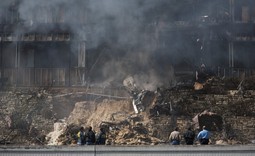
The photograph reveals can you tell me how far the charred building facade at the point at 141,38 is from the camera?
2455 centimetres

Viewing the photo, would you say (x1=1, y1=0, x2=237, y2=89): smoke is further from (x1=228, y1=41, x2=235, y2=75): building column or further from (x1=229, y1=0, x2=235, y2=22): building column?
(x1=228, y1=41, x2=235, y2=75): building column

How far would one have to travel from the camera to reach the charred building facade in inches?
966

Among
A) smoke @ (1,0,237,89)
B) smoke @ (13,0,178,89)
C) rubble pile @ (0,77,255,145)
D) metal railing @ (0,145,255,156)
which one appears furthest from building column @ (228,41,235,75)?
metal railing @ (0,145,255,156)

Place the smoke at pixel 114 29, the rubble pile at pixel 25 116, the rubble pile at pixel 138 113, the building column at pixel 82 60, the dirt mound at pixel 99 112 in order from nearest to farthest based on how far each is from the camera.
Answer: the rubble pile at pixel 138 113
the rubble pile at pixel 25 116
the dirt mound at pixel 99 112
the smoke at pixel 114 29
the building column at pixel 82 60

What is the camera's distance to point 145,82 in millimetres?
24219

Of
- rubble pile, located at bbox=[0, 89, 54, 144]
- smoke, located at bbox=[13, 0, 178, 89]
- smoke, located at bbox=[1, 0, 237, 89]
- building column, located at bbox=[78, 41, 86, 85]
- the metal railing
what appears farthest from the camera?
building column, located at bbox=[78, 41, 86, 85]

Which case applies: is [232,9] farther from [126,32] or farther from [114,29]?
[114,29]

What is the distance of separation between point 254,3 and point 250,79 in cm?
454

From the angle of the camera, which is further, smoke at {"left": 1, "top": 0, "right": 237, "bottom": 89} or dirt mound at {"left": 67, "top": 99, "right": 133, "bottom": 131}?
smoke at {"left": 1, "top": 0, "right": 237, "bottom": 89}

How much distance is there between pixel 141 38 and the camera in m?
24.6

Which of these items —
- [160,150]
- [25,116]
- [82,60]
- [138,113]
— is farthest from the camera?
[82,60]

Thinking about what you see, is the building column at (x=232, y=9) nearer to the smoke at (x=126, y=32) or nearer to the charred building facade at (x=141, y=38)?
the charred building facade at (x=141, y=38)

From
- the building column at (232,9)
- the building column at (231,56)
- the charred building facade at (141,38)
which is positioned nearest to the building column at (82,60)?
the charred building facade at (141,38)

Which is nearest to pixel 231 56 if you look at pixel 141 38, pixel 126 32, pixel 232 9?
pixel 232 9
